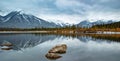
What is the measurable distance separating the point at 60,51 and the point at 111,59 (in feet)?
34.0

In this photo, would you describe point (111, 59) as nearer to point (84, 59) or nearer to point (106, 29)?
point (84, 59)

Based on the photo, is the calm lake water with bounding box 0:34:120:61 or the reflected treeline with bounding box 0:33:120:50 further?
the reflected treeline with bounding box 0:33:120:50

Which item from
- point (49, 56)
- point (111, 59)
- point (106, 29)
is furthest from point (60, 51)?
point (106, 29)

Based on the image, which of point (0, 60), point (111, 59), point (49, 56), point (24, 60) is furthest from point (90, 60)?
point (0, 60)

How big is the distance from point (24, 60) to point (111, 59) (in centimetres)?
1218

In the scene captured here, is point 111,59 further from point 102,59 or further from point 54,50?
point 54,50

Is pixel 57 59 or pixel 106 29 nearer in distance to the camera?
pixel 57 59

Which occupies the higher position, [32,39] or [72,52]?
[72,52]

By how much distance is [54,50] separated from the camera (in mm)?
34688

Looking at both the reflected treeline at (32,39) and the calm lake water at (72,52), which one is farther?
the reflected treeline at (32,39)

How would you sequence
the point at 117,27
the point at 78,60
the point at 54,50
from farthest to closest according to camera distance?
the point at 117,27 → the point at 54,50 → the point at 78,60

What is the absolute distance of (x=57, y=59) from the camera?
90.3 ft

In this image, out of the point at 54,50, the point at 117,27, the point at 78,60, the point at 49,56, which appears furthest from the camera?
the point at 117,27

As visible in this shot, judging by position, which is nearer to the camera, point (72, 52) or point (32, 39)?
point (72, 52)
